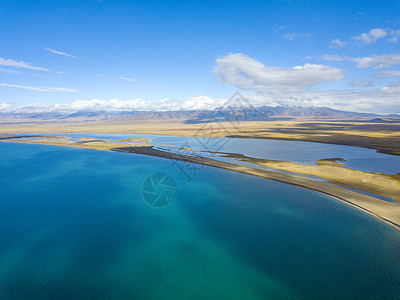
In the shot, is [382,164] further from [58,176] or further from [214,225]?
[58,176]

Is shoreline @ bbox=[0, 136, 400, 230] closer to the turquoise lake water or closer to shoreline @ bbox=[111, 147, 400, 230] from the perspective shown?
shoreline @ bbox=[111, 147, 400, 230]

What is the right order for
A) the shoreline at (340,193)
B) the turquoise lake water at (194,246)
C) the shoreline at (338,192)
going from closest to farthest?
the turquoise lake water at (194,246) < the shoreline at (340,193) < the shoreline at (338,192)

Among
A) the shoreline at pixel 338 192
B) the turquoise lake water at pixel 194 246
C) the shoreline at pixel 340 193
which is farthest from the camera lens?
the shoreline at pixel 338 192

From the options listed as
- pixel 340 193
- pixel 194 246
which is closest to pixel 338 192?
pixel 340 193

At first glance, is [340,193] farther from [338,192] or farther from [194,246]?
[194,246]

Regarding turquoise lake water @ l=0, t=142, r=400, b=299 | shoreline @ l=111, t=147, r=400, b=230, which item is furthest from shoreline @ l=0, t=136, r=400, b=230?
turquoise lake water @ l=0, t=142, r=400, b=299

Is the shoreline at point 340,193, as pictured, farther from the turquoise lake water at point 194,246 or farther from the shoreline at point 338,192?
the turquoise lake water at point 194,246

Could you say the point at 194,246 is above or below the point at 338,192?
above

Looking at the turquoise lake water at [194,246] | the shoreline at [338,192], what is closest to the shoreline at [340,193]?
the shoreline at [338,192]

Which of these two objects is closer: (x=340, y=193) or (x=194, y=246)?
(x=194, y=246)
